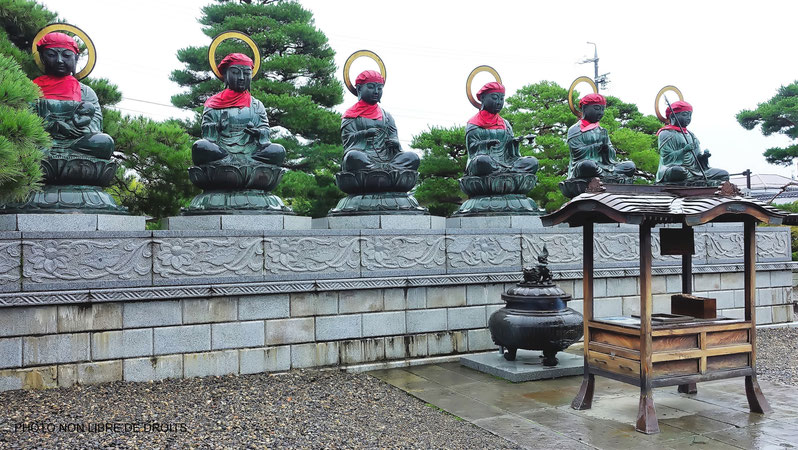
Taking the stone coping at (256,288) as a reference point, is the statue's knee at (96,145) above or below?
above

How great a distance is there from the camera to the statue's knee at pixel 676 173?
10852mm

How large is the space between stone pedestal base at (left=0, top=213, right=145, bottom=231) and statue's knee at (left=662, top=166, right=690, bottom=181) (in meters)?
8.79

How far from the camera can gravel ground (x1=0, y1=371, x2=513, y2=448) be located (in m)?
4.75

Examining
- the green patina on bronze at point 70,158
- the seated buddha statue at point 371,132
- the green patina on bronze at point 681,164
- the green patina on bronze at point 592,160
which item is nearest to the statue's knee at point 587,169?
the green patina on bronze at point 592,160

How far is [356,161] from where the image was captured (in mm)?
8445

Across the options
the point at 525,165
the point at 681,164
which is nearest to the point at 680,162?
the point at 681,164

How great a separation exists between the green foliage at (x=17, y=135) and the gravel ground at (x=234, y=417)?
77.4 inches

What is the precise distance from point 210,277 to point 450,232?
310 centimetres

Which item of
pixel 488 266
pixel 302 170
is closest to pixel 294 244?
pixel 488 266

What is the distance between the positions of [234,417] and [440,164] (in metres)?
11.1

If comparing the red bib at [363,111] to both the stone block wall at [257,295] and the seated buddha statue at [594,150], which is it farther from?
the seated buddha statue at [594,150]

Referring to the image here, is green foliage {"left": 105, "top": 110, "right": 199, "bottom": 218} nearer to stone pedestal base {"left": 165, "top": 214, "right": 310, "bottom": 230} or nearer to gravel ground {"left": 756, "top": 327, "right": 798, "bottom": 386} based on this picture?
stone pedestal base {"left": 165, "top": 214, "right": 310, "bottom": 230}

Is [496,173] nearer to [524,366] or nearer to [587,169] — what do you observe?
[587,169]

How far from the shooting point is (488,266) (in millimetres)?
8484
